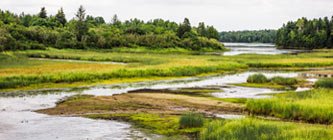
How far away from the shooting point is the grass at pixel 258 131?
19.0 meters

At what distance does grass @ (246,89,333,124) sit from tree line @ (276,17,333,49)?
13562 centimetres

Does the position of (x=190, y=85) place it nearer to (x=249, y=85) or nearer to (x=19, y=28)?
(x=249, y=85)

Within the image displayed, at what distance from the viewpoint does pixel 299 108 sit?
87.3ft

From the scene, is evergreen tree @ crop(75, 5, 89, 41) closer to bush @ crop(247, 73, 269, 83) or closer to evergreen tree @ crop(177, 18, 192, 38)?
evergreen tree @ crop(177, 18, 192, 38)

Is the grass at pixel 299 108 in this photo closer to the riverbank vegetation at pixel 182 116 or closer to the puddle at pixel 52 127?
the riverbank vegetation at pixel 182 116

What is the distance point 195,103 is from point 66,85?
16.2 m

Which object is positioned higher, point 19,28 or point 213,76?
point 19,28

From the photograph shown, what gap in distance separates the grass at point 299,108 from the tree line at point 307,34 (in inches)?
5339

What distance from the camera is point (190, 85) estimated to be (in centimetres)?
4881

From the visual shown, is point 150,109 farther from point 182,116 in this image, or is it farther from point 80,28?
point 80,28

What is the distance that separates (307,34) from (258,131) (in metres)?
162

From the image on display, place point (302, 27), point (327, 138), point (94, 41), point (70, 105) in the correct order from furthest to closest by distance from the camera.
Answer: point (302, 27) → point (94, 41) → point (70, 105) → point (327, 138)

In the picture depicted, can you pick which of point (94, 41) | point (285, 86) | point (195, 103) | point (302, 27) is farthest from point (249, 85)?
point (302, 27)

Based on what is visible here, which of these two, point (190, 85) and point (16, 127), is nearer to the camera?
point (16, 127)
